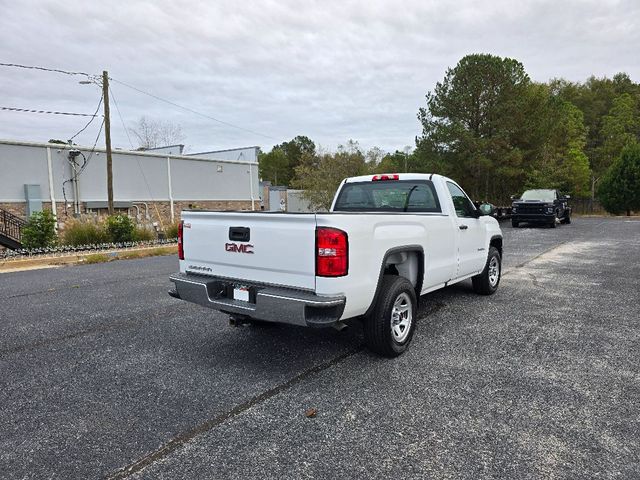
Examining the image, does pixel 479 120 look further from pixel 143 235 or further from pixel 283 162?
pixel 283 162

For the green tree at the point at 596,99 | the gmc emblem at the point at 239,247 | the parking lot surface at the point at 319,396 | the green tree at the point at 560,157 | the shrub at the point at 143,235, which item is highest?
the green tree at the point at 596,99

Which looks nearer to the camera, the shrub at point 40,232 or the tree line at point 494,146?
the shrub at point 40,232

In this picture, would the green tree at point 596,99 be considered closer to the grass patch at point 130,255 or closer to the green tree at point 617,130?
the green tree at point 617,130

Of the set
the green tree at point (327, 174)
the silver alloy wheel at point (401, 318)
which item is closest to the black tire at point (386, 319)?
the silver alloy wheel at point (401, 318)

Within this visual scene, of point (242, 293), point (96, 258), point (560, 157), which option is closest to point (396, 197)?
point (242, 293)

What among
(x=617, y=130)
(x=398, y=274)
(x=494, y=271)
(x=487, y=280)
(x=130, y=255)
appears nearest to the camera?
(x=398, y=274)

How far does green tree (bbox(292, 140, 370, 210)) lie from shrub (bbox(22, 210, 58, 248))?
863 inches

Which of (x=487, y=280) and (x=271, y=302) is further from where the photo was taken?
(x=487, y=280)

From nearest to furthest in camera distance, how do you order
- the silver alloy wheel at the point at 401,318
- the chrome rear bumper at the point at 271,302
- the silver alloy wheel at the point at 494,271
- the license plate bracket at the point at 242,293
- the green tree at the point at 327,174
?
1. the chrome rear bumper at the point at 271,302
2. the license plate bracket at the point at 242,293
3. the silver alloy wheel at the point at 401,318
4. the silver alloy wheel at the point at 494,271
5. the green tree at the point at 327,174

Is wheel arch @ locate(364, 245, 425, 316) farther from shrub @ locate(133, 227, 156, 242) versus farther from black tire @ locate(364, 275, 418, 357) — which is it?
shrub @ locate(133, 227, 156, 242)

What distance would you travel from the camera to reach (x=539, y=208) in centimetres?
2128

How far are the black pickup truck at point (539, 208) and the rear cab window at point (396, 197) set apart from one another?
58.8 feet

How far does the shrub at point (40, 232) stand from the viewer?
1345cm

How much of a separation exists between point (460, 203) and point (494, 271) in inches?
69.1
